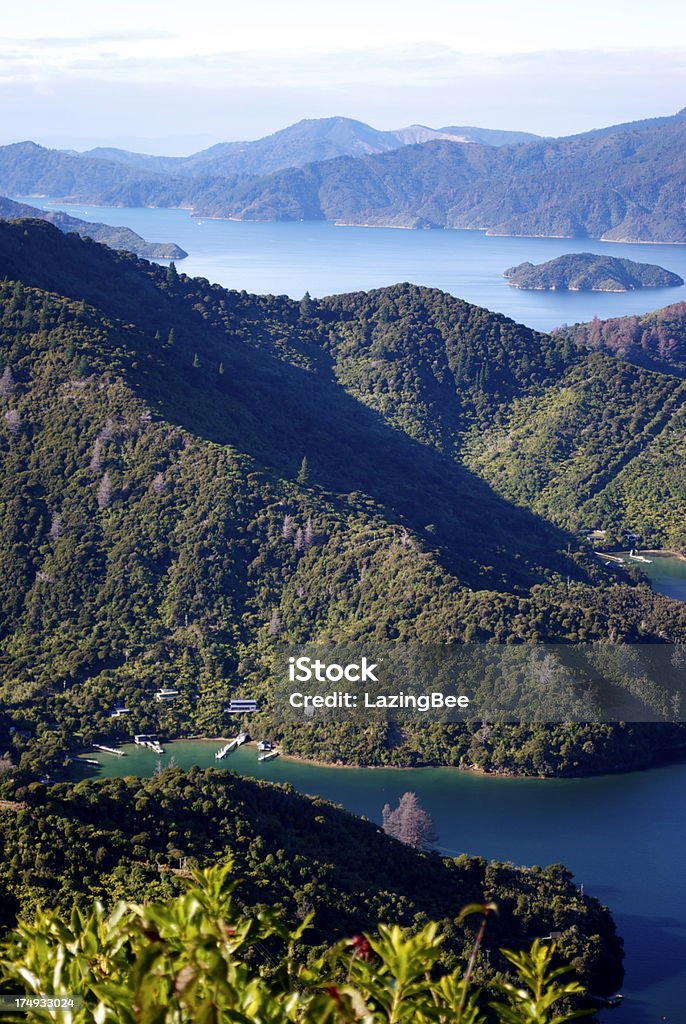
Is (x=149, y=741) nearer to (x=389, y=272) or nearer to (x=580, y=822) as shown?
(x=580, y=822)

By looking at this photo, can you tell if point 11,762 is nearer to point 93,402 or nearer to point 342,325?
point 93,402

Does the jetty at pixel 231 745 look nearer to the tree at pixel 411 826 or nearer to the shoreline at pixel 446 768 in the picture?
the shoreline at pixel 446 768

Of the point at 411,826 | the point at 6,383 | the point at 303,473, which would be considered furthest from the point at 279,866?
the point at 6,383

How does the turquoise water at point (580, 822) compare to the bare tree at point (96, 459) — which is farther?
the bare tree at point (96, 459)

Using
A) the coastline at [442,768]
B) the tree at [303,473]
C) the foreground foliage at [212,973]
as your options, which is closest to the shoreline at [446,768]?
the coastline at [442,768]

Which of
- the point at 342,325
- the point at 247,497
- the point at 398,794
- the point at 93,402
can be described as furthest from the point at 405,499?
the point at 342,325

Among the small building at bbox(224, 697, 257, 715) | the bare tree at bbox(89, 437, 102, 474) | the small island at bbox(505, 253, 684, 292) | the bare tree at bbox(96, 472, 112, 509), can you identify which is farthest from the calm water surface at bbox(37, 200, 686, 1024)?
A: the small island at bbox(505, 253, 684, 292)
